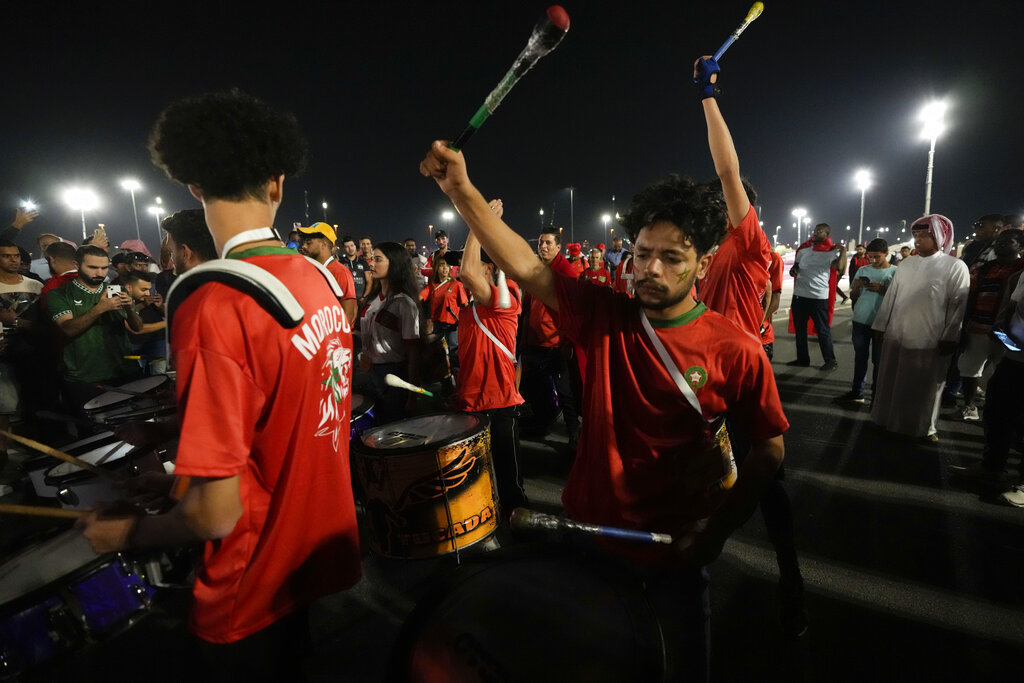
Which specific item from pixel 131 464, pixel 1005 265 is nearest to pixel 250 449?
pixel 131 464

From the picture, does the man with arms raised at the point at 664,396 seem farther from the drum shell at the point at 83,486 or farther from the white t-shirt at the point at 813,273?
the white t-shirt at the point at 813,273

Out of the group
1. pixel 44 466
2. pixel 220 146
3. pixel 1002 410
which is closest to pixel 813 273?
pixel 1002 410

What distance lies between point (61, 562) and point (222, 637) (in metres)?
1.67

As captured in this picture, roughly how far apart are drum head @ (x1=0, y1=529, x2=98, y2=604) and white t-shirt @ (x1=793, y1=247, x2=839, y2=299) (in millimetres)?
9486

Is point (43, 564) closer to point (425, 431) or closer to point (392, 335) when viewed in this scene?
point (425, 431)

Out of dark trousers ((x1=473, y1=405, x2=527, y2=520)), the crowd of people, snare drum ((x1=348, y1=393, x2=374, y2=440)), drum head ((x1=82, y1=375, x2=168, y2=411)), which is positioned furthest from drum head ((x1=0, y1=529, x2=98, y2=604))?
dark trousers ((x1=473, y1=405, x2=527, y2=520))

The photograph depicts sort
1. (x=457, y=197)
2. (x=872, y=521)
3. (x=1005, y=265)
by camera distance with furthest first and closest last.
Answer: (x=1005, y=265) < (x=872, y=521) < (x=457, y=197)

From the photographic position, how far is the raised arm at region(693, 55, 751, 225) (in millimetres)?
2688

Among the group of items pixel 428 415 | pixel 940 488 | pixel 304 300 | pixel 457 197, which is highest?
pixel 457 197

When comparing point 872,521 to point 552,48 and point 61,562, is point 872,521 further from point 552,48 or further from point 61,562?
point 61,562

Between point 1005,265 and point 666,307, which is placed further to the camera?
point 1005,265

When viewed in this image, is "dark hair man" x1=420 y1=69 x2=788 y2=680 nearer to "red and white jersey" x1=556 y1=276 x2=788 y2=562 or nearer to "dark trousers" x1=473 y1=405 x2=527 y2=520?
"red and white jersey" x1=556 y1=276 x2=788 y2=562

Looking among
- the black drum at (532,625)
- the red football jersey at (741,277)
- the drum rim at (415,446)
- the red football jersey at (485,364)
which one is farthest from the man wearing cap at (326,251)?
the black drum at (532,625)

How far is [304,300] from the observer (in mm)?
1418
